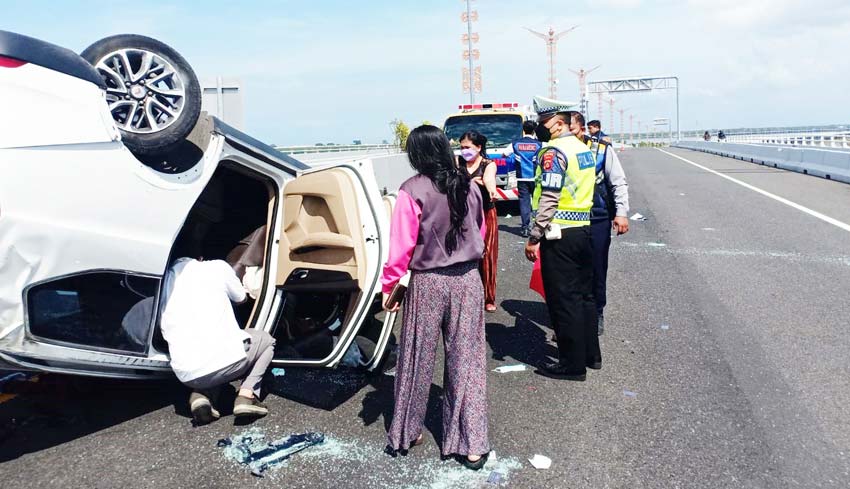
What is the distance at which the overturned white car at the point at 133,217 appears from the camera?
3.31m

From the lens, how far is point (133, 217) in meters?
3.68

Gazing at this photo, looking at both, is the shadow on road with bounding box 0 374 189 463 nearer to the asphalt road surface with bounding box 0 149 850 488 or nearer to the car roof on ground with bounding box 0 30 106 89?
the asphalt road surface with bounding box 0 149 850 488

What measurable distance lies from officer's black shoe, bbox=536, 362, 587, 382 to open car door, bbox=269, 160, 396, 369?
116 centimetres

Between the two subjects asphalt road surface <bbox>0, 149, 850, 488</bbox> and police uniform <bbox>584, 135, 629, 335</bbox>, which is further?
police uniform <bbox>584, 135, 629, 335</bbox>

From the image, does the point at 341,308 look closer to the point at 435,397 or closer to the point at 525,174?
the point at 435,397

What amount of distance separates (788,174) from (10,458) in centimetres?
2271

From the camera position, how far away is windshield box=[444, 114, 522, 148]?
43.1 feet

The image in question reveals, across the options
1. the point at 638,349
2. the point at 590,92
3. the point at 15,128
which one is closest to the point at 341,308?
the point at 638,349

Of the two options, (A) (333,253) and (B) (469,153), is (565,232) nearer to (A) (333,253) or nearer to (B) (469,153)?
(A) (333,253)

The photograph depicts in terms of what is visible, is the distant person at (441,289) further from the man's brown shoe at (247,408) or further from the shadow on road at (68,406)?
the shadow on road at (68,406)

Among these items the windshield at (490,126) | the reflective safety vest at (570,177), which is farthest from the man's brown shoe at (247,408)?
the windshield at (490,126)

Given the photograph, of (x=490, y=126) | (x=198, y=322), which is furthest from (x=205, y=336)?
(x=490, y=126)

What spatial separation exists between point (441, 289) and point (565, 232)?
146 centimetres

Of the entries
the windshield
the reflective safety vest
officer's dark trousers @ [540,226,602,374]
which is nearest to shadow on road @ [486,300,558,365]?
officer's dark trousers @ [540,226,602,374]
